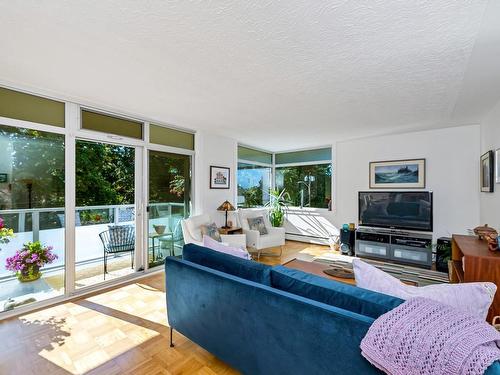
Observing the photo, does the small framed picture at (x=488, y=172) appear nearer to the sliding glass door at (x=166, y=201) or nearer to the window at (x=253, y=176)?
the window at (x=253, y=176)

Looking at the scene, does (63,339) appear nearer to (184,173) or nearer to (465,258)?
(184,173)

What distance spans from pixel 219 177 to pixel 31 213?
275cm

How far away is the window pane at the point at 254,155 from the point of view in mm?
5478

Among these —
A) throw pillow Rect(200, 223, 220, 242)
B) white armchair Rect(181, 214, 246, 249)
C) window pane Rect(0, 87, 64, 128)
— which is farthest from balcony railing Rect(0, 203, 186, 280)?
window pane Rect(0, 87, 64, 128)

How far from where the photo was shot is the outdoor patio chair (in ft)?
10.9

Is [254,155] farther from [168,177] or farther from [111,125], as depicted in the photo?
[111,125]

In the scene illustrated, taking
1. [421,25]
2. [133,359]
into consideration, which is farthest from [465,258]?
[133,359]

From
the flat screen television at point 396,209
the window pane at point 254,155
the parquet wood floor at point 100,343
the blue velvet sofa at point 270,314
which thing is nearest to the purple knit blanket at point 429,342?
the blue velvet sofa at point 270,314

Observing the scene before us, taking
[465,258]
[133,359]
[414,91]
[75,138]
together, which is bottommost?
[133,359]

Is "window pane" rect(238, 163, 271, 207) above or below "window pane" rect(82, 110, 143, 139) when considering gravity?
below

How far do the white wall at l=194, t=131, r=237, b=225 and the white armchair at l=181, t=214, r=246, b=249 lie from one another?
492mm

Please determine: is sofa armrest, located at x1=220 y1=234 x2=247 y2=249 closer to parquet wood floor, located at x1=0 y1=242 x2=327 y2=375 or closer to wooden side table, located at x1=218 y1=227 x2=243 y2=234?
wooden side table, located at x1=218 y1=227 x2=243 y2=234

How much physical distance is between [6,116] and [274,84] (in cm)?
270

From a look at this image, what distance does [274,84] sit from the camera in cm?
247
